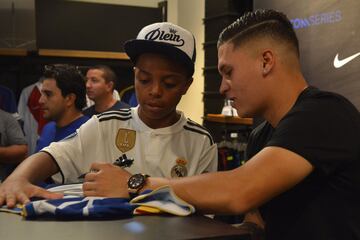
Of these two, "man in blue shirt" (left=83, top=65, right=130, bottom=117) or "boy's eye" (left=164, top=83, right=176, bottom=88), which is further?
"man in blue shirt" (left=83, top=65, right=130, bottom=117)

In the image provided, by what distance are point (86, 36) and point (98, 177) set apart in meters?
4.45

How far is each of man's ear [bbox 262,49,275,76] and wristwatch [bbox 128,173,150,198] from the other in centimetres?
45

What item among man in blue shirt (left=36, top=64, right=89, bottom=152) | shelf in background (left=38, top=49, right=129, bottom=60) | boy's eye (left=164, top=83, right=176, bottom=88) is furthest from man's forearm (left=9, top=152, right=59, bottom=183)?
shelf in background (left=38, top=49, right=129, bottom=60)

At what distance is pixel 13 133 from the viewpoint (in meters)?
3.37

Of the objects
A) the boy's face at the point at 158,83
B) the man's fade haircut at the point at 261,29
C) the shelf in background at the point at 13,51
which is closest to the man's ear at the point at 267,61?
the man's fade haircut at the point at 261,29

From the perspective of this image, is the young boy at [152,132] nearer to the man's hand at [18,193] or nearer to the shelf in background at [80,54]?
the man's hand at [18,193]

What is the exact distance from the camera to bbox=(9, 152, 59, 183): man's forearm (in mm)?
1220

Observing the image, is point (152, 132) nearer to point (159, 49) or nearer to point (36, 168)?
point (159, 49)

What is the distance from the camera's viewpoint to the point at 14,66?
17.4 ft

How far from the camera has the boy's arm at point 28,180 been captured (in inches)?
41.7

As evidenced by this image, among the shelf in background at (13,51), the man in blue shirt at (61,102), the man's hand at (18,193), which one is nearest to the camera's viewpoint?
the man's hand at (18,193)

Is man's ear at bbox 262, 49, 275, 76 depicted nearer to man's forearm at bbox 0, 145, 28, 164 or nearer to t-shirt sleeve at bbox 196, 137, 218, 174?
t-shirt sleeve at bbox 196, 137, 218, 174

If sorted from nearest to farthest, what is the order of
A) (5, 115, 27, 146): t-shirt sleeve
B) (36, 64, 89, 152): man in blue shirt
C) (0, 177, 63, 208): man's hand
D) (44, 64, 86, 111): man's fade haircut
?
(0, 177, 63, 208): man's hand < (36, 64, 89, 152): man in blue shirt < (44, 64, 86, 111): man's fade haircut < (5, 115, 27, 146): t-shirt sleeve

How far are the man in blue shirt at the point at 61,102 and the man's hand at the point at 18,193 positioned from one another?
1.65 m
